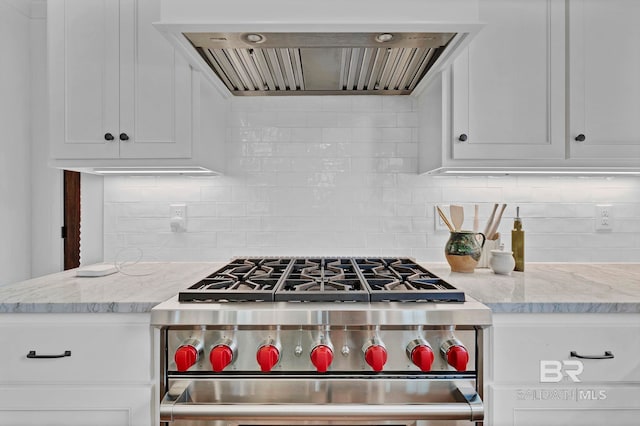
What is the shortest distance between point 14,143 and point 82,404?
1.41 m

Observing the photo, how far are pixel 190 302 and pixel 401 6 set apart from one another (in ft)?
3.77

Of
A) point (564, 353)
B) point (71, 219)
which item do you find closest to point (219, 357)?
point (564, 353)

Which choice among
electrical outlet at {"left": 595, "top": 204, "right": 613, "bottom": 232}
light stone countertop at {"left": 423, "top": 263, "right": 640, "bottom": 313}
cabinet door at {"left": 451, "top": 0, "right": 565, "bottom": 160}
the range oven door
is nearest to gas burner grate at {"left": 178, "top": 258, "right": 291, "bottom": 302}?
the range oven door

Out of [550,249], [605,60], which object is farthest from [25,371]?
[605,60]

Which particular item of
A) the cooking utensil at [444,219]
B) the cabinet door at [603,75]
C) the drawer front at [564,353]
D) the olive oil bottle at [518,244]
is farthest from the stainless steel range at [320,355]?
the cabinet door at [603,75]

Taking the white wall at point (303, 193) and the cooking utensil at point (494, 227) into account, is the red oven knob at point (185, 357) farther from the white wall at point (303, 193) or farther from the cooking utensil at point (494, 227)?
the cooking utensil at point (494, 227)

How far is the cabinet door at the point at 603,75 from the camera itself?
160 cm

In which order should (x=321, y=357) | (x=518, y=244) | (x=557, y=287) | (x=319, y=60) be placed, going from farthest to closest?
(x=518, y=244)
(x=319, y=60)
(x=557, y=287)
(x=321, y=357)

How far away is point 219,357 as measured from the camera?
1061 mm

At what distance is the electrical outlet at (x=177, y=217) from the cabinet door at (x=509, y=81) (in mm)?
1317

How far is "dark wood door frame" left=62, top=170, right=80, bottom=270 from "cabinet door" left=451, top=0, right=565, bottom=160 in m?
1.85

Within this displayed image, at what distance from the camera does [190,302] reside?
119 cm

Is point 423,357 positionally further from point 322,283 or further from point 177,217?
point 177,217

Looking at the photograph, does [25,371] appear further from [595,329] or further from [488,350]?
[595,329]
